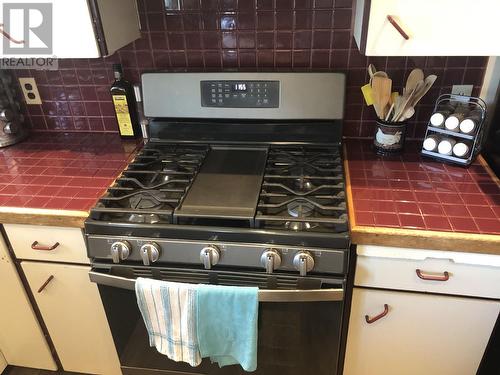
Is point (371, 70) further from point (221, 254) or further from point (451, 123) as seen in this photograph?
point (221, 254)

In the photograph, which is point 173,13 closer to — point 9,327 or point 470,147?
point 470,147

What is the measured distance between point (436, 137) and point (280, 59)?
55cm

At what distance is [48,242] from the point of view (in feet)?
3.97

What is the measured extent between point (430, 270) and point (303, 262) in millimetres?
341

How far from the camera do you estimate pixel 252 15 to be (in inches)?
52.6

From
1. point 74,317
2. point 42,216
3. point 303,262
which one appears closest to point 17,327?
point 74,317

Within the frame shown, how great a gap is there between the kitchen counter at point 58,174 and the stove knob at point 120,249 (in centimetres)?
13

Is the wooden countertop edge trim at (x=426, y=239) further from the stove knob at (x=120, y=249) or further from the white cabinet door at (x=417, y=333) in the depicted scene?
the stove knob at (x=120, y=249)

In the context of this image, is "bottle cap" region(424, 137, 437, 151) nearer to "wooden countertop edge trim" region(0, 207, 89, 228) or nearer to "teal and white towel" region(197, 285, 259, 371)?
"teal and white towel" region(197, 285, 259, 371)

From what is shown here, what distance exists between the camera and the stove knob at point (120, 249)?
3.49ft

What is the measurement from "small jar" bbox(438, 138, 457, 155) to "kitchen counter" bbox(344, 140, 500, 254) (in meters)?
0.04

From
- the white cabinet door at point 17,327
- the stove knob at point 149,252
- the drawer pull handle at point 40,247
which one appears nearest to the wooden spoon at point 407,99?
the stove knob at point 149,252

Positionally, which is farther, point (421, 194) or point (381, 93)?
point (381, 93)

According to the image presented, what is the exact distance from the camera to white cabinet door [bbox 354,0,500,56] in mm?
958
